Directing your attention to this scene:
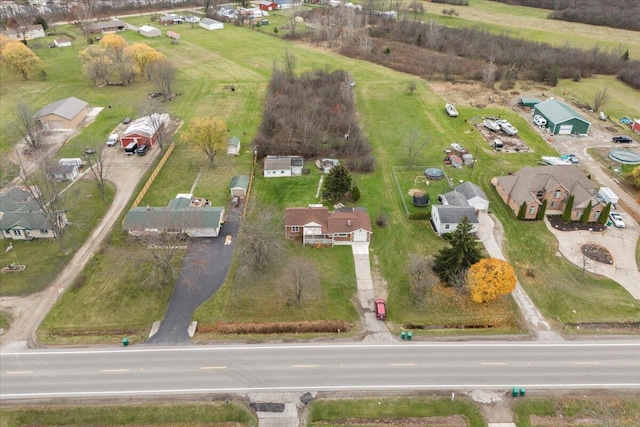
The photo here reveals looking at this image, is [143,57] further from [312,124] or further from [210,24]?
[210,24]

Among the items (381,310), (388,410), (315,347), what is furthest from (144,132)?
(388,410)

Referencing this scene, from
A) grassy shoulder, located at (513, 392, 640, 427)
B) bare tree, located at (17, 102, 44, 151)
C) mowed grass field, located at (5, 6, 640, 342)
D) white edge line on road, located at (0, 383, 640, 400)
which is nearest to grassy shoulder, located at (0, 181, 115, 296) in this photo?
mowed grass field, located at (5, 6, 640, 342)

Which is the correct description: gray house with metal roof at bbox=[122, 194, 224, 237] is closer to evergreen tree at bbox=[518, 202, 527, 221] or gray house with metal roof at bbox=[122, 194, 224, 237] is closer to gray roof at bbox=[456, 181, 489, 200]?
gray roof at bbox=[456, 181, 489, 200]

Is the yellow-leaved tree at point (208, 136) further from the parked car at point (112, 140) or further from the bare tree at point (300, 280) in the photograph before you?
the bare tree at point (300, 280)

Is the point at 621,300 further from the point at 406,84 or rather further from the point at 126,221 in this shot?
the point at 406,84

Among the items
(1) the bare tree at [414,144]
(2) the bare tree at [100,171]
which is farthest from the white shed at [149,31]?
(1) the bare tree at [414,144]
